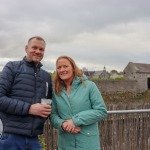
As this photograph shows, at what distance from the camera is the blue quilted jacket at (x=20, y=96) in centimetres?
290

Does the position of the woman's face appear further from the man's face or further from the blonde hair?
the man's face

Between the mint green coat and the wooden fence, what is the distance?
6.55 feet

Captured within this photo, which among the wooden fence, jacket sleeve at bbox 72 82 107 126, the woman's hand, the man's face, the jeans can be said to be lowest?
the wooden fence

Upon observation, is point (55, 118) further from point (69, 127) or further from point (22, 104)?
point (22, 104)

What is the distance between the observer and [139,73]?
51.0 m

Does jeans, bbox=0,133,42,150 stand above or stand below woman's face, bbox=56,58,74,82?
below

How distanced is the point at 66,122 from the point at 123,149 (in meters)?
2.90

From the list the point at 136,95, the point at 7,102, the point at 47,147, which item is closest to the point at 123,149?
the point at 47,147

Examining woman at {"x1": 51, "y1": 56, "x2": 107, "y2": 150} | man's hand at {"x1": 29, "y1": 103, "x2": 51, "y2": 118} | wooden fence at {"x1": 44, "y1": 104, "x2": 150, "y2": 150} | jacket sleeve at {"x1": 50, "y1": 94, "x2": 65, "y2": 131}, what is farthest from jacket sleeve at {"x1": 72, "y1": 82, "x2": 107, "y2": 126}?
wooden fence at {"x1": 44, "y1": 104, "x2": 150, "y2": 150}

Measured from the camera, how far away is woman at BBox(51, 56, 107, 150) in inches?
124

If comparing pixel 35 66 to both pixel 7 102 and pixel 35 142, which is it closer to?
pixel 7 102

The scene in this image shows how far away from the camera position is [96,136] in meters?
3.28

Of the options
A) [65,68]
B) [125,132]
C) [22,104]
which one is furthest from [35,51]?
[125,132]

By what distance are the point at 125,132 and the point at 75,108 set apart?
9.20ft
